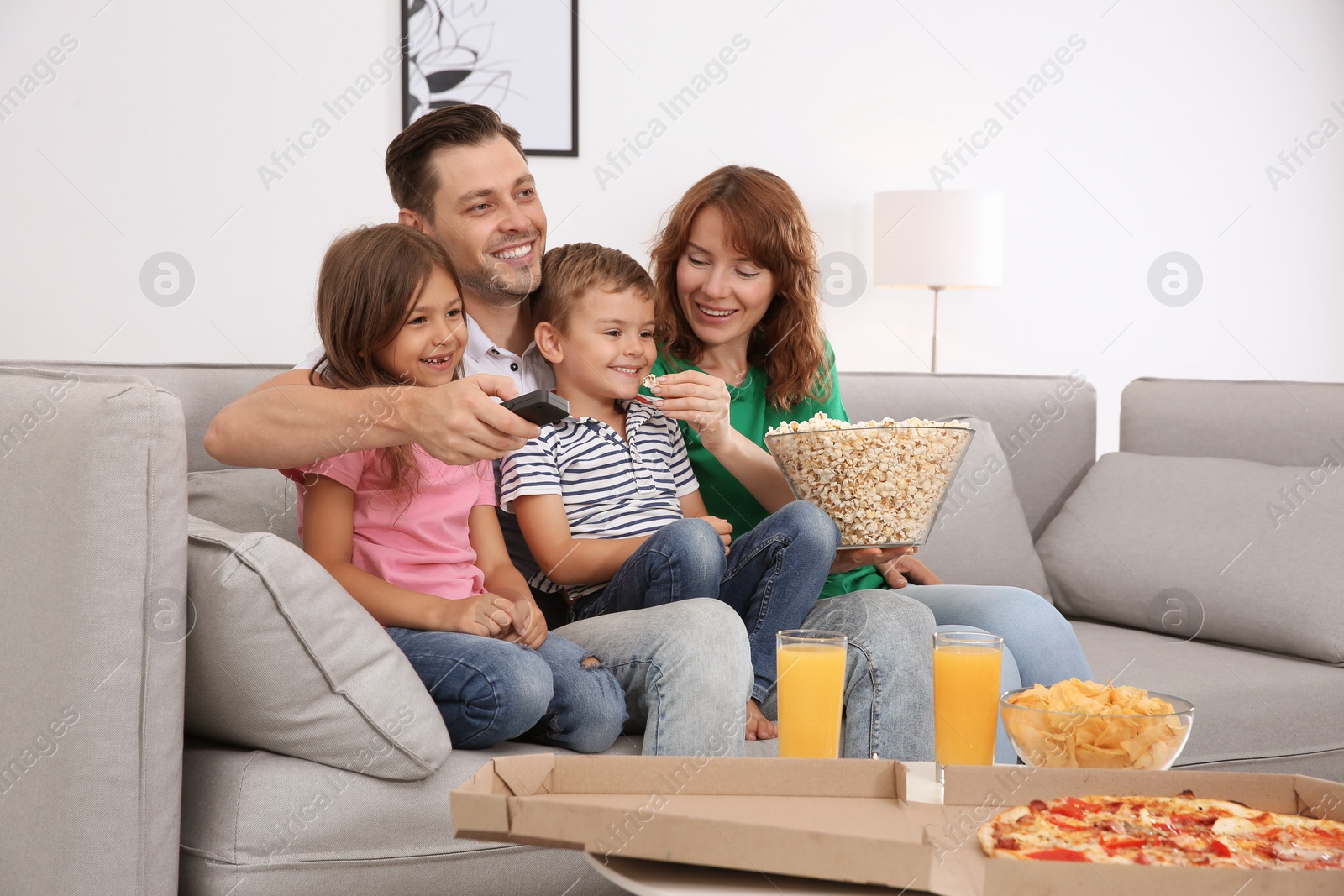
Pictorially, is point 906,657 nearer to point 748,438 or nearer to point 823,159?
point 748,438

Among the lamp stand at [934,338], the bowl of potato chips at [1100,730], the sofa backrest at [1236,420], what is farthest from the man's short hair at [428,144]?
the lamp stand at [934,338]

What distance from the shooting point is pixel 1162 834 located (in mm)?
719

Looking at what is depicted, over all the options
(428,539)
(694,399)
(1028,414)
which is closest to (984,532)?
(1028,414)

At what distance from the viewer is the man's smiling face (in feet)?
5.55

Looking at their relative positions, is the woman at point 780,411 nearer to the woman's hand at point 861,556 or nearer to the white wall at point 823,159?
the woman's hand at point 861,556

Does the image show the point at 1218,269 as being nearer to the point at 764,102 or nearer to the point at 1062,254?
the point at 1062,254

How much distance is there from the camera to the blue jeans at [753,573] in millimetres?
1438

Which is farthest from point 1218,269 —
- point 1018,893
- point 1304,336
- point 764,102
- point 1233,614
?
point 1018,893

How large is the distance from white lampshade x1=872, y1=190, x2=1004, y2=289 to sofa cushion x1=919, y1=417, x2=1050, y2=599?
41.3 inches

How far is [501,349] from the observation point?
171 cm

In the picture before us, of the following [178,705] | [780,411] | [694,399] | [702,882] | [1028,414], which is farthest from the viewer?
[1028,414]

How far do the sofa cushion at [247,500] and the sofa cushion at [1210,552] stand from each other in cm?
146

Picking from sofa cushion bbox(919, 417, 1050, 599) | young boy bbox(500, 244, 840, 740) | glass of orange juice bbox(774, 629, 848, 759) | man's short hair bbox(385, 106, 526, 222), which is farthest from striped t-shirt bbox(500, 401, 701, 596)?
sofa cushion bbox(919, 417, 1050, 599)

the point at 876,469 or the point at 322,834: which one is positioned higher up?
the point at 876,469
